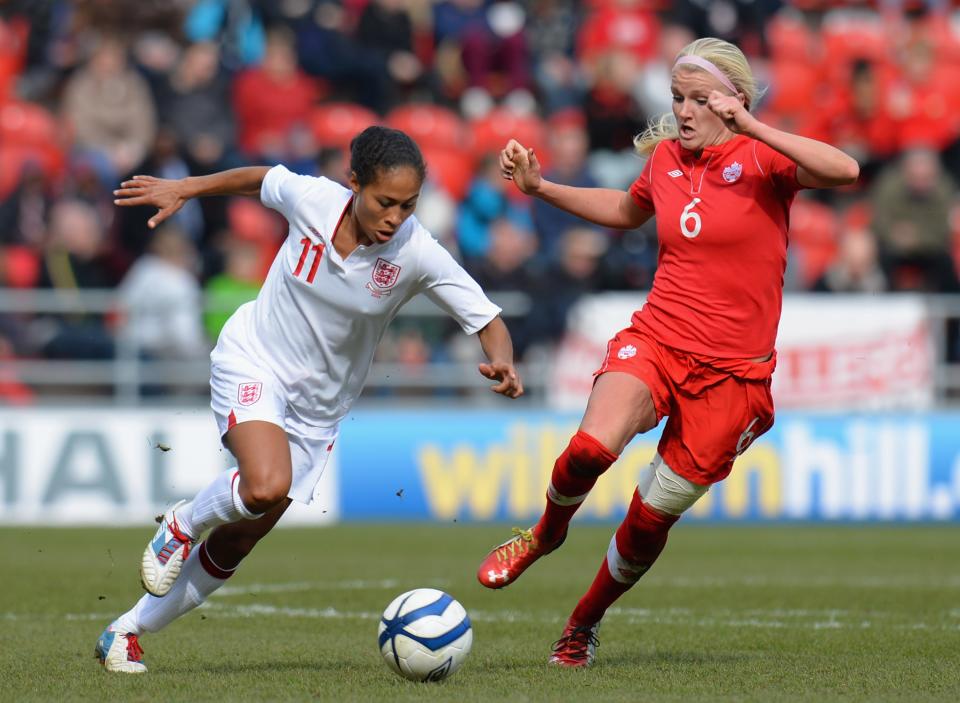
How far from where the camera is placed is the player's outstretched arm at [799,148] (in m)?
6.45

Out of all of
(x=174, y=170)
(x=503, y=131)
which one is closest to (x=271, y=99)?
(x=174, y=170)

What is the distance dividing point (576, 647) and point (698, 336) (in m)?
1.44

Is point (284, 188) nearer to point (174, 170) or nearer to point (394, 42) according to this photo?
point (174, 170)

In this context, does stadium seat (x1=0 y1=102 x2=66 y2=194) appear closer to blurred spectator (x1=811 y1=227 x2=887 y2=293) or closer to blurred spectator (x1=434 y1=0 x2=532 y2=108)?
blurred spectator (x1=434 y1=0 x2=532 y2=108)

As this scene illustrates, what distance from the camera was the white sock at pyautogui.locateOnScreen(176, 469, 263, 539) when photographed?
6496mm

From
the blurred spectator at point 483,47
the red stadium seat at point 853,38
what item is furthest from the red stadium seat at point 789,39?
the blurred spectator at point 483,47

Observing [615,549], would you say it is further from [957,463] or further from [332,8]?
[332,8]

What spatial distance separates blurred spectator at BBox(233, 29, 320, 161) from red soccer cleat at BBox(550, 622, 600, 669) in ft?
37.7

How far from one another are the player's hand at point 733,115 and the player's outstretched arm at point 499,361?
120cm

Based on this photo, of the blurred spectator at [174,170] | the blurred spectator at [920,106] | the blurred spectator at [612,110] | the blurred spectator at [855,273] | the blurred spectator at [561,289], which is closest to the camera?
the blurred spectator at [561,289]

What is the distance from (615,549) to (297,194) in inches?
80.5

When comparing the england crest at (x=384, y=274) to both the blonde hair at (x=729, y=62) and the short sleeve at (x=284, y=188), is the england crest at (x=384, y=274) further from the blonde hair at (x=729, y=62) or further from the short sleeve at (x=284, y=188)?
the blonde hair at (x=729, y=62)

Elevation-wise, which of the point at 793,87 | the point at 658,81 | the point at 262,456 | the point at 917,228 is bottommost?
the point at 917,228

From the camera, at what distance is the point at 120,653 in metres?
6.77
